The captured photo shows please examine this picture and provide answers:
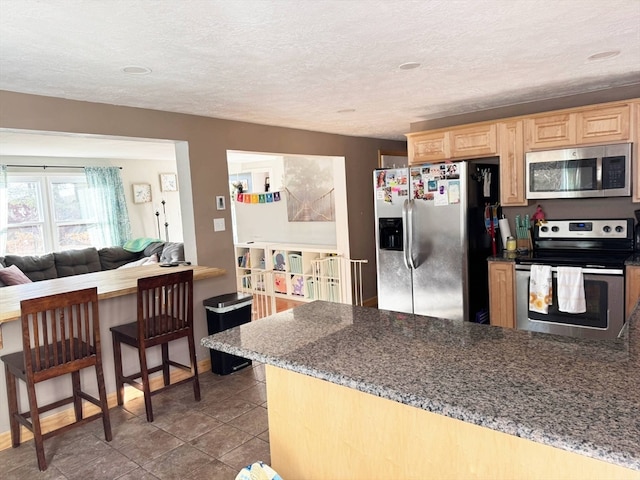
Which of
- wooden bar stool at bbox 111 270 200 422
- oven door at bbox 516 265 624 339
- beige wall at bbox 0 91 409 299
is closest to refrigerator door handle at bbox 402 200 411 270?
oven door at bbox 516 265 624 339

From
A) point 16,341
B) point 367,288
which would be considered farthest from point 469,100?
point 16,341

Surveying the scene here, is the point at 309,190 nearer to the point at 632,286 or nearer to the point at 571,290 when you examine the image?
the point at 571,290

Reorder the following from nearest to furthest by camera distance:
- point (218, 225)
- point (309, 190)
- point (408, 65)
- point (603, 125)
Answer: point (408, 65) < point (603, 125) < point (218, 225) < point (309, 190)

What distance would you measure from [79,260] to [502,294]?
18.7ft

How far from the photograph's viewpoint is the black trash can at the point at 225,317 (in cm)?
373

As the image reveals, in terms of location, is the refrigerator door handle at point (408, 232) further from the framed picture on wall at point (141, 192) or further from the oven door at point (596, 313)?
the framed picture on wall at point (141, 192)

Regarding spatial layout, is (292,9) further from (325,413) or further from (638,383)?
(638,383)

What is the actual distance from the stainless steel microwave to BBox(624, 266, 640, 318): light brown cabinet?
62cm

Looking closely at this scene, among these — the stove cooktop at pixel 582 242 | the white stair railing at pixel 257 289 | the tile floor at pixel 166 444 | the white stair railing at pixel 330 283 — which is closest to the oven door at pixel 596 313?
the stove cooktop at pixel 582 242

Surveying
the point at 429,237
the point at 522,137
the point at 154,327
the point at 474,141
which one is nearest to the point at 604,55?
the point at 522,137

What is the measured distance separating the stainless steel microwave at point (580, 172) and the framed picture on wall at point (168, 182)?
6291 millimetres

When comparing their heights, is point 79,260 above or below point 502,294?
above

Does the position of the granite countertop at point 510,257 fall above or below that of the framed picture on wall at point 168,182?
below

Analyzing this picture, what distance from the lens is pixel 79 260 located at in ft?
21.5
